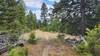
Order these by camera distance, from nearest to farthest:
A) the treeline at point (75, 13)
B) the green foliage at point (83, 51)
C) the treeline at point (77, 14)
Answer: the green foliage at point (83, 51) → the treeline at point (77, 14) → the treeline at point (75, 13)

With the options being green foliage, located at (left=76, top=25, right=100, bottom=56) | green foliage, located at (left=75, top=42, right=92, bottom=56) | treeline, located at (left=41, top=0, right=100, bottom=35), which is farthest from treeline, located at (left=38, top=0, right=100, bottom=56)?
green foliage, located at (left=76, top=25, right=100, bottom=56)

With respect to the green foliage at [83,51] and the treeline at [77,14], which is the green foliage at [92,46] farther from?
the treeline at [77,14]

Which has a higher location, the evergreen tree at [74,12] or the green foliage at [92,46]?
the evergreen tree at [74,12]

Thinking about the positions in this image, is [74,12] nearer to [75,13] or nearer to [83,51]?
[75,13]

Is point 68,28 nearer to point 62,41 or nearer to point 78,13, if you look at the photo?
point 78,13

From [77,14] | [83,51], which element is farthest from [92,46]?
[77,14]

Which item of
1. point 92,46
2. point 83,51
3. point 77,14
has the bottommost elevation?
point 83,51

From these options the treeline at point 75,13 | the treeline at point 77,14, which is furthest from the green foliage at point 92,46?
the treeline at point 75,13

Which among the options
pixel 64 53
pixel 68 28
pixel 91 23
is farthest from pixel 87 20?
pixel 64 53

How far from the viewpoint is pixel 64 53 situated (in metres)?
20.4

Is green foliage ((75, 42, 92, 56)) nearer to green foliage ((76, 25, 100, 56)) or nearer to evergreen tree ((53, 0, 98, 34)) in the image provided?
green foliage ((76, 25, 100, 56))

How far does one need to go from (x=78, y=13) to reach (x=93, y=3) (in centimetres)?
230

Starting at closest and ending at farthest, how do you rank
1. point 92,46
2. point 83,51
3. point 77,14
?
point 92,46 → point 83,51 → point 77,14

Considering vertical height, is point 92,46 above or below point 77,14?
below
